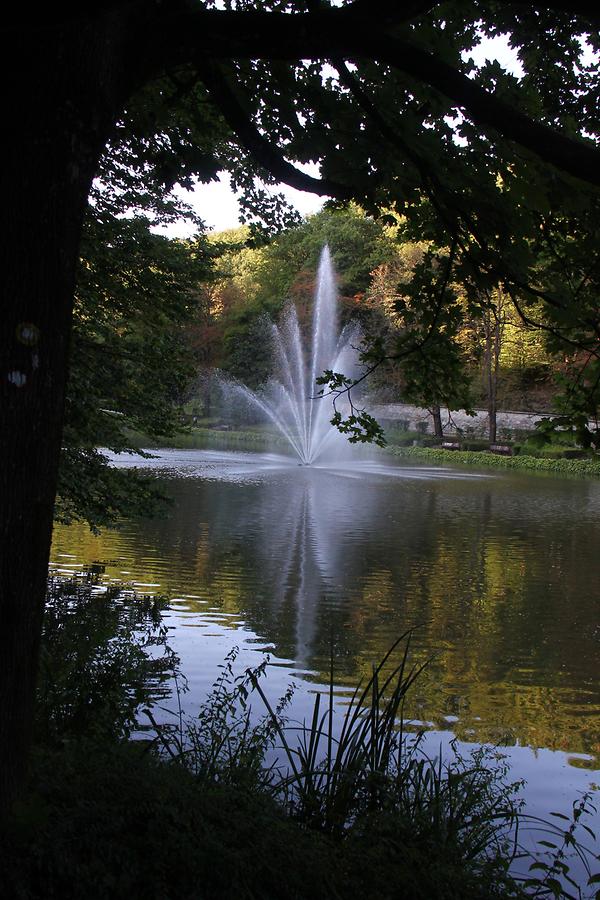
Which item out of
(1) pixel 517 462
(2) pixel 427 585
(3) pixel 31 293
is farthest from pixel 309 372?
(3) pixel 31 293

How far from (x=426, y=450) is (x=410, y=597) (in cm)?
3374

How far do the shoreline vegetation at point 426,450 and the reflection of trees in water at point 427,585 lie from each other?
11.1m

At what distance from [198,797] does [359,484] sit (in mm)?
23396

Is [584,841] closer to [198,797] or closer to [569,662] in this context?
[198,797]

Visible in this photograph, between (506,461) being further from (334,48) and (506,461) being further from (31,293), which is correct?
(31,293)

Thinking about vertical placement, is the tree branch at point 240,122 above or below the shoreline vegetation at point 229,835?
above

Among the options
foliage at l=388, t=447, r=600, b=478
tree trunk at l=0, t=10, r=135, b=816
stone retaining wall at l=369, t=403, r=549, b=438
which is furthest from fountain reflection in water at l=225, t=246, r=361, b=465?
tree trunk at l=0, t=10, r=135, b=816

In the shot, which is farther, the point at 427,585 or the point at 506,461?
the point at 506,461

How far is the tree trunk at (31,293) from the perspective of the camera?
2875mm

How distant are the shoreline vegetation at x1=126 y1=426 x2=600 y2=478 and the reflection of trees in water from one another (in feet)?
36.5

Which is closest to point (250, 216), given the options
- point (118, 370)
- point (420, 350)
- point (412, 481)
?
point (118, 370)

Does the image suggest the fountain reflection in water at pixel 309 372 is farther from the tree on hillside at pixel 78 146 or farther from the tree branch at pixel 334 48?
the tree branch at pixel 334 48

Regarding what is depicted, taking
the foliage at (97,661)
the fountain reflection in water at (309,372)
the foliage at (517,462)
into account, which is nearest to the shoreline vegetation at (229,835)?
the foliage at (97,661)

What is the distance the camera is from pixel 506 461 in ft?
128
